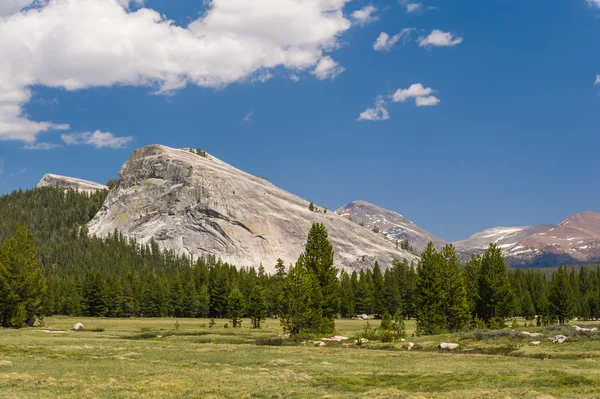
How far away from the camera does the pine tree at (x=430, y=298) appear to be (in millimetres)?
75062

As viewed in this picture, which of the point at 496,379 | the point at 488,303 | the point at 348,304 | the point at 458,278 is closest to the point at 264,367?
the point at 496,379

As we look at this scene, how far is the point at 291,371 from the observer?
37.2m

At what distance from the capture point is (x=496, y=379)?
3130 cm

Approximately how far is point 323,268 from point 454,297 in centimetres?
2008

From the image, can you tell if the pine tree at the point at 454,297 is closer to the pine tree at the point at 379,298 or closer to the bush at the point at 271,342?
the bush at the point at 271,342

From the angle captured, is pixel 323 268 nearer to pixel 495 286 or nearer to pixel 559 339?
pixel 495 286

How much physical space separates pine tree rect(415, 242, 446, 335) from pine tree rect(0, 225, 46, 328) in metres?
62.3

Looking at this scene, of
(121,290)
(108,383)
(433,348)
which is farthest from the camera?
(121,290)

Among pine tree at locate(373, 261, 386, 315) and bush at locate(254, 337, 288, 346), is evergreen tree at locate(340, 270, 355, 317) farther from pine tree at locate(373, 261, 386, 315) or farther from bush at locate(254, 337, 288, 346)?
bush at locate(254, 337, 288, 346)

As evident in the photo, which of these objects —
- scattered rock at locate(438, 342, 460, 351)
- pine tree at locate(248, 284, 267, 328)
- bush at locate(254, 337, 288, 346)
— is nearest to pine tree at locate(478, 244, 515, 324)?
scattered rock at locate(438, 342, 460, 351)

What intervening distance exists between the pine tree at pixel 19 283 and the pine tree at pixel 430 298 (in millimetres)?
62300

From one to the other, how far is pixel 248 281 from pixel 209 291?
13411mm

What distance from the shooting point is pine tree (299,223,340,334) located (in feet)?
256

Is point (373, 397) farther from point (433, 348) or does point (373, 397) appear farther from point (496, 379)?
point (433, 348)
